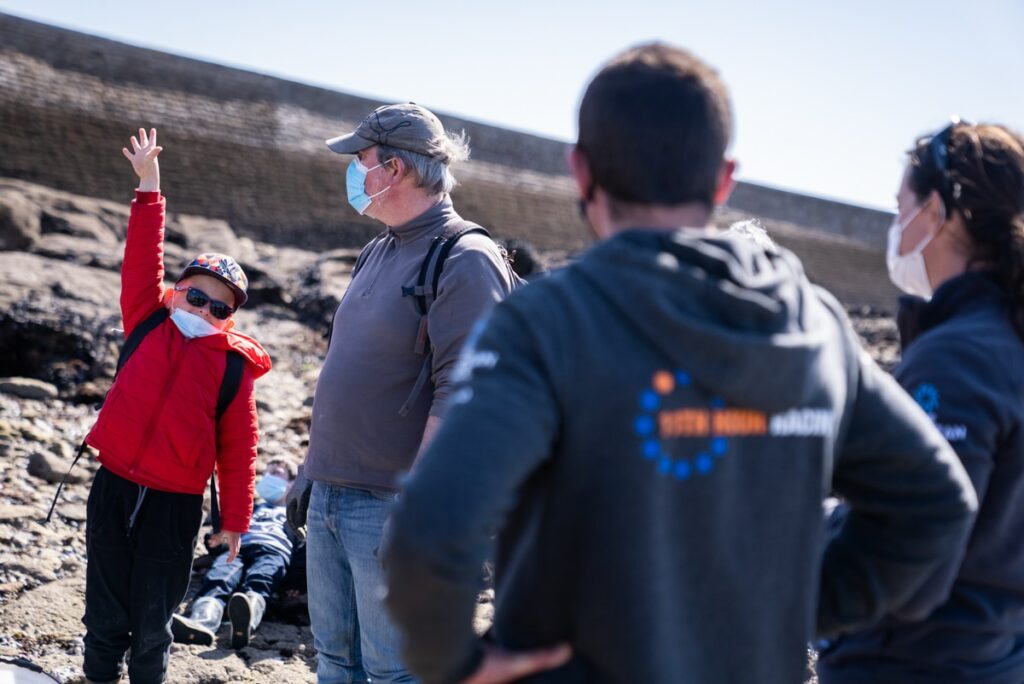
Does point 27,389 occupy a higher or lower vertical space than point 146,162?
lower

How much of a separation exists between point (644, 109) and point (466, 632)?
0.79 metres

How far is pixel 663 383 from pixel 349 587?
6.79 ft

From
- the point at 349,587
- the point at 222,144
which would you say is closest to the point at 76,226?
the point at 222,144

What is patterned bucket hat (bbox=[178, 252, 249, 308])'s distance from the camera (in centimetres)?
372

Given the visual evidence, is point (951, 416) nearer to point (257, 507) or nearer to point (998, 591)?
A: point (998, 591)

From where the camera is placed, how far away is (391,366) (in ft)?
9.68

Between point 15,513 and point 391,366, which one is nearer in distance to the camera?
point 391,366

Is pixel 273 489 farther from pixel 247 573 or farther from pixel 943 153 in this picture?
pixel 943 153

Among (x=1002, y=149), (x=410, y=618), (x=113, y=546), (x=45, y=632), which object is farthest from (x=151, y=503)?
(x=1002, y=149)

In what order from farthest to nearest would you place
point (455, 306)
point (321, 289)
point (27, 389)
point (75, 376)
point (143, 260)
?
point (321, 289), point (75, 376), point (27, 389), point (143, 260), point (455, 306)

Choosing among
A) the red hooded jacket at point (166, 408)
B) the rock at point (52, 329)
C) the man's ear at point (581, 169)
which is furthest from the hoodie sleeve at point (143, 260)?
the rock at point (52, 329)

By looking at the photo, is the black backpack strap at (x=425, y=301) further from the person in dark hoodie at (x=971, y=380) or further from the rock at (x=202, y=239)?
the rock at (x=202, y=239)

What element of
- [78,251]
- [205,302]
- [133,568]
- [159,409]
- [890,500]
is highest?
[890,500]

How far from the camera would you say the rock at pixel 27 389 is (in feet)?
25.0
